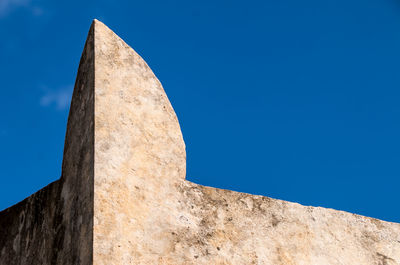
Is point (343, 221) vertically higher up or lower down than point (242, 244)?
higher up

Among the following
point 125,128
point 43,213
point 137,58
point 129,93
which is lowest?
point 43,213

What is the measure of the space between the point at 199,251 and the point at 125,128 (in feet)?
2.64

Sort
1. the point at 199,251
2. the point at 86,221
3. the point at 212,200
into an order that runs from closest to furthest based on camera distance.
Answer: the point at 86,221, the point at 199,251, the point at 212,200

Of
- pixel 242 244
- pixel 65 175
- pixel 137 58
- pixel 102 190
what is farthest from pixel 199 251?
pixel 137 58

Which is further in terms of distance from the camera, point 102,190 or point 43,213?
point 43,213

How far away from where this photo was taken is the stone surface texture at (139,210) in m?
2.89

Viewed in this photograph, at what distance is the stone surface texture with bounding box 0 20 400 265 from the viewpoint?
2889 mm

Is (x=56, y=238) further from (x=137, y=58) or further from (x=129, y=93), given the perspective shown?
(x=137, y=58)

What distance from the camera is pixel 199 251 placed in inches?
120

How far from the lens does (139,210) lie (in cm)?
296

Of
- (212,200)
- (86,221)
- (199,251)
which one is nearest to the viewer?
(86,221)

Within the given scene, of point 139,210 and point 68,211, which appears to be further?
point 68,211

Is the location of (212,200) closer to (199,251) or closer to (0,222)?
(199,251)

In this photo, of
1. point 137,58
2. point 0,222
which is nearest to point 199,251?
point 137,58
